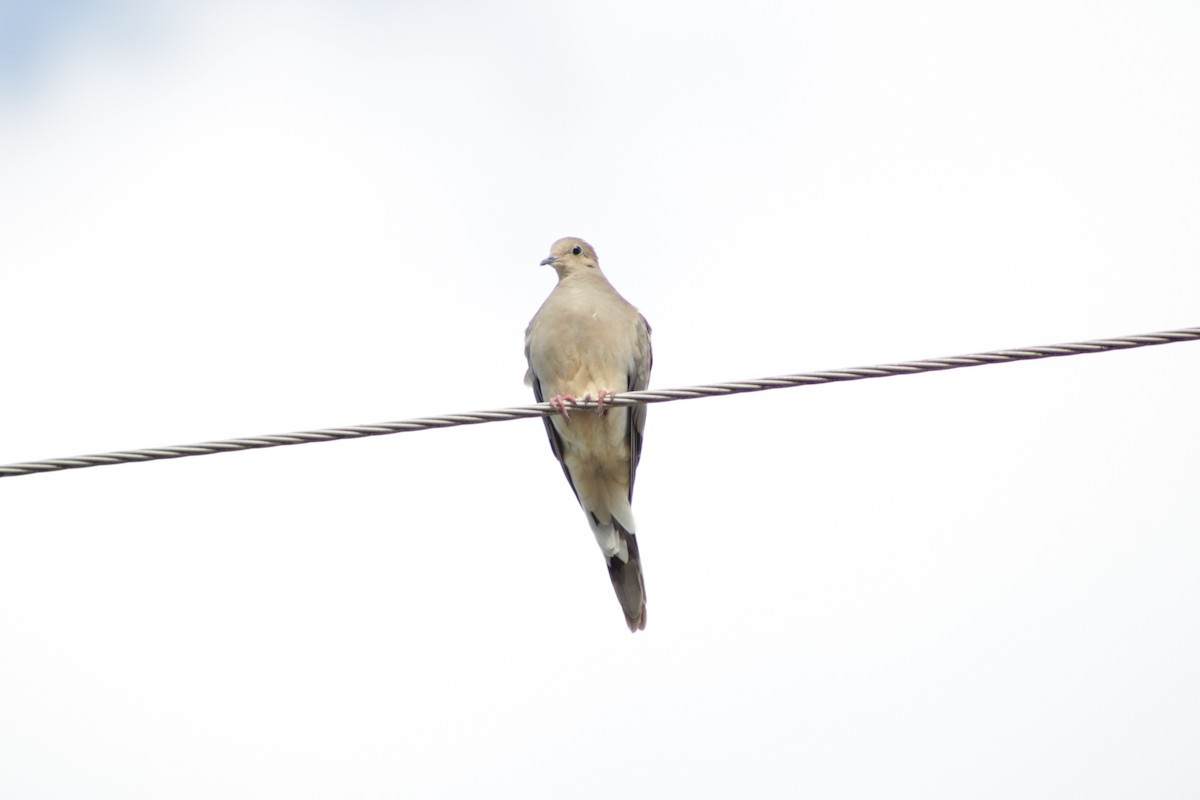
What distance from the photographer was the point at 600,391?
6551 mm

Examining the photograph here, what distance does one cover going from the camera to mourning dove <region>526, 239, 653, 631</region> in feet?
22.2

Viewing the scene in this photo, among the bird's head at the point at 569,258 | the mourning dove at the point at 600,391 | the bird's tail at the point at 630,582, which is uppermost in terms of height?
the bird's head at the point at 569,258

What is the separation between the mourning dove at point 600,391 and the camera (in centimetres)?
678

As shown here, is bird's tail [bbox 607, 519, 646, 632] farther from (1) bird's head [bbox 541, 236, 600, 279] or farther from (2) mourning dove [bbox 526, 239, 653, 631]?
(1) bird's head [bbox 541, 236, 600, 279]

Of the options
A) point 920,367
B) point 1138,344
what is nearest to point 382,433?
point 920,367

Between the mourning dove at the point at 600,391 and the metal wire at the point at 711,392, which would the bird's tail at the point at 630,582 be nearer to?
the mourning dove at the point at 600,391

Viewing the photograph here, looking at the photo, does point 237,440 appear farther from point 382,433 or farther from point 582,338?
point 582,338

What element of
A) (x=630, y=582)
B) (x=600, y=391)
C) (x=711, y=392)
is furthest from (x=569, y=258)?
(x=711, y=392)

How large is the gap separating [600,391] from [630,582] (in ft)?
3.55

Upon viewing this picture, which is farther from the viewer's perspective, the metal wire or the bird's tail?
the bird's tail

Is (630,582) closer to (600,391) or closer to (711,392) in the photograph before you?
(600,391)

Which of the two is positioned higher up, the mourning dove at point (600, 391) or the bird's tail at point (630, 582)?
the mourning dove at point (600, 391)

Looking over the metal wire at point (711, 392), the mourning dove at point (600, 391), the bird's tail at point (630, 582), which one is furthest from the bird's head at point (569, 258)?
the metal wire at point (711, 392)

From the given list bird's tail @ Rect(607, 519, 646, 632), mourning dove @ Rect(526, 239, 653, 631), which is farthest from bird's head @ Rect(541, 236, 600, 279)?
bird's tail @ Rect(607, 519, 646, 632)
